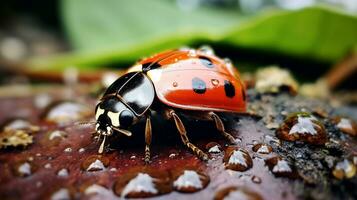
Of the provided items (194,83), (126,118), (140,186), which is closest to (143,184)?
(140,186)

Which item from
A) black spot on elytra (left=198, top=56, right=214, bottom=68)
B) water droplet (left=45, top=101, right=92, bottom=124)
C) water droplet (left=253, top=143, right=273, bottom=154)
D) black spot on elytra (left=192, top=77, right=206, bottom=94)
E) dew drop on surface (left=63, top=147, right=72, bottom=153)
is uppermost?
black spot on elytra (left=198, top=56, right=214, bottom=68)

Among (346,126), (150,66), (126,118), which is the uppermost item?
(150,66)

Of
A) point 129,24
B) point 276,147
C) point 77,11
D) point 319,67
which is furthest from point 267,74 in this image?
point 77,11

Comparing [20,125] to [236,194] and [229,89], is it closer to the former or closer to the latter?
[229,89]

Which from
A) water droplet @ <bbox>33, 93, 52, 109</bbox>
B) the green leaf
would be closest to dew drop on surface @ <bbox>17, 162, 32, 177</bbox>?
water droplet @ <bbox>33, 93, 52, 109</bbox>

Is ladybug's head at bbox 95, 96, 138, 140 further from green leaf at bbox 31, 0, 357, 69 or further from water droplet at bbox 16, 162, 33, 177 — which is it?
green leaf at bbox 31, 0, 357, 69

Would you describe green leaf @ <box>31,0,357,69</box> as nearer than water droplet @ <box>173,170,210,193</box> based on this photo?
No

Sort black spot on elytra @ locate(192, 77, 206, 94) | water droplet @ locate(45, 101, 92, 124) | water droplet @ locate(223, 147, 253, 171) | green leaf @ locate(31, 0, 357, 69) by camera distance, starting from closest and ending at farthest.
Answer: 1. water droplet @ locate(223, 147, 253, 171)
2. black spot on elytra @ locate(192, 77, 206, 94)
3. water droplet @ locate(45, 101, 92, 124)
4. green leaf @ locate(31, 0, 357, 69)
